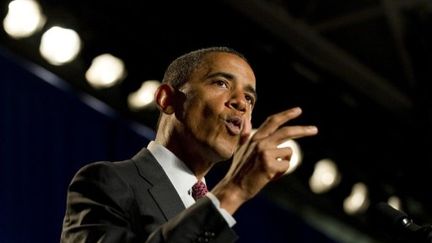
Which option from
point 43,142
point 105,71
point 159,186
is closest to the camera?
point 159,186

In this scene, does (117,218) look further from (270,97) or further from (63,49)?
(270,97)

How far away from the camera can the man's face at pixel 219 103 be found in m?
1.58

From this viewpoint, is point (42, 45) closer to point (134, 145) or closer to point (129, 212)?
point (134, 145)

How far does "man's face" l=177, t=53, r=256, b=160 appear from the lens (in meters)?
1.58

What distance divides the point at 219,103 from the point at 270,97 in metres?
2.37

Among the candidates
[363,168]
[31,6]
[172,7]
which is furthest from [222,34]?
[363,168]

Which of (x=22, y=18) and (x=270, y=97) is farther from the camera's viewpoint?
(x=270, y=97)

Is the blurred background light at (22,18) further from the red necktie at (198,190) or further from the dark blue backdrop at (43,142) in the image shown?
the red necktie at (198,190)

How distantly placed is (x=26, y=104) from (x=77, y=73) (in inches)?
14.4

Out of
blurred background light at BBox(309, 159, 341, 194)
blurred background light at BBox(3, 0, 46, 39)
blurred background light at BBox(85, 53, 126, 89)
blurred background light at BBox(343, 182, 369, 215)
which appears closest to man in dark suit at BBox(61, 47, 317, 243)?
blurred background light at BBox(3, 0, 46, 39)

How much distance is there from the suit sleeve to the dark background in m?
1.58

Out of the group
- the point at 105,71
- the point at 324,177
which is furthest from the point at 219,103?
the point at 324,177

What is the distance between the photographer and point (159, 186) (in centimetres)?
154

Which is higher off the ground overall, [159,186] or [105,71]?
[105,71]
